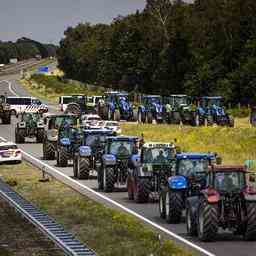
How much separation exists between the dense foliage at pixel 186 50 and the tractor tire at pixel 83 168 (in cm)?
5235

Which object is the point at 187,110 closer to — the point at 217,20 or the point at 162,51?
the point at 217,20

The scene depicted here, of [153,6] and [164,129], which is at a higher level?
[153,6]

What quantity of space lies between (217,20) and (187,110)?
120 ft

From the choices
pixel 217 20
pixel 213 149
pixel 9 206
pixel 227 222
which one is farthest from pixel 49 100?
pixel 227 222

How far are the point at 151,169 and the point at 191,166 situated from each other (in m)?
4.59

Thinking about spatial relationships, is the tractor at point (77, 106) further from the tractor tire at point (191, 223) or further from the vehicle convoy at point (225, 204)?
the vehicle convoy at point (225, 204)

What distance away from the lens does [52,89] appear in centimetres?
16162

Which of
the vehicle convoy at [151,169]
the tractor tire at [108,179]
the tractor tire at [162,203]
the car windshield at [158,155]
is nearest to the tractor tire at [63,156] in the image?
the tractor tire at [108,179]

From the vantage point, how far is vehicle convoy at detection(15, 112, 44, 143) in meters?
66.2

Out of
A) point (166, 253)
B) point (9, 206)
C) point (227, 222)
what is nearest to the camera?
point (166, 253)

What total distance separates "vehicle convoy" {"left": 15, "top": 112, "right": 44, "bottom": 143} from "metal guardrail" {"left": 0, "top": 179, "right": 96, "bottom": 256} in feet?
84.0

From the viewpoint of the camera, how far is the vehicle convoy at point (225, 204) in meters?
23.9

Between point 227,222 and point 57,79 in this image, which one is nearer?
point 227,222

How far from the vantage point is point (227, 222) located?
24500mm
